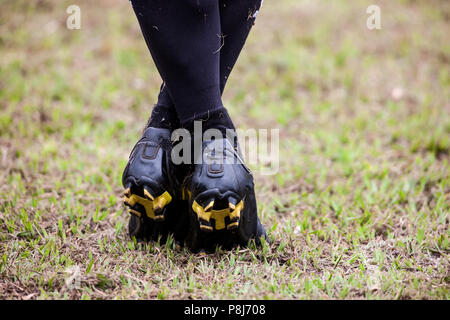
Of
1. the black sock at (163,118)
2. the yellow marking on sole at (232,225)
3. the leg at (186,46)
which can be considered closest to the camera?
the leg at (186,46)

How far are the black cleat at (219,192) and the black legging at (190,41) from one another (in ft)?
0.44

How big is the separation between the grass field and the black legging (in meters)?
0.51

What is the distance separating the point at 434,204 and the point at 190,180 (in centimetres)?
120

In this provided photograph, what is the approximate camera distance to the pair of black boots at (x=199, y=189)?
1160mm

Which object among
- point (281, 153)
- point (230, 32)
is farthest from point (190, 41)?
point (281, 153)

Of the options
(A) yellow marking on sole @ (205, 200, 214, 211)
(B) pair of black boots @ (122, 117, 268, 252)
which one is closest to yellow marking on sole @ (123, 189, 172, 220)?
(B) pair of black boots @ (122, 117, 268, 252)

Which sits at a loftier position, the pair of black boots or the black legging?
the black legging

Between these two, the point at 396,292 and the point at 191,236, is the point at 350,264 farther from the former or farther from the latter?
the point at 191,236

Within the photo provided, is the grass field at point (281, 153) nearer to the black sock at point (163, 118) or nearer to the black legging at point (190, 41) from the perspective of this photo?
the black sock at point (163, 118)

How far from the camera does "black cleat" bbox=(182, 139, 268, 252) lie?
115 cm

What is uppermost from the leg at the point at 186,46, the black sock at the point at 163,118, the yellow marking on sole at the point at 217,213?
the leg at the point at 186,46

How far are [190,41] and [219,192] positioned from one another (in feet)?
1.37

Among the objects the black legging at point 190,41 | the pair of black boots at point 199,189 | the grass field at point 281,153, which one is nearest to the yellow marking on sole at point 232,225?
the pair of black boots at point 199,189

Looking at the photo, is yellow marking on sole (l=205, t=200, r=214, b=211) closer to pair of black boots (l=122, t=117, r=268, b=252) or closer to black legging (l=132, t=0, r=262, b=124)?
pair of black boots (l=122, t=117, r=268, b=252)
